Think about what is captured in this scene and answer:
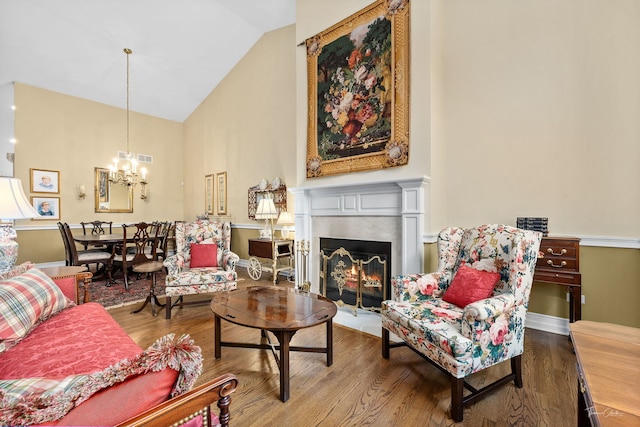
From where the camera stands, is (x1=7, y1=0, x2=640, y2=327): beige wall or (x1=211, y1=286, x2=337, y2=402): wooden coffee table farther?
(x1=7, y1=0, x2=640, y2=327): beige wall

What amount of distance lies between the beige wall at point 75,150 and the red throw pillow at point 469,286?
717 cm

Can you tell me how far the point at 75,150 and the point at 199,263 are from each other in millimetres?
4813

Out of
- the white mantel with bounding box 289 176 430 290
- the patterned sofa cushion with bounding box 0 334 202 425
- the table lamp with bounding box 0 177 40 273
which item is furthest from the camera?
the white mantel with bounding box 289 176 430 290

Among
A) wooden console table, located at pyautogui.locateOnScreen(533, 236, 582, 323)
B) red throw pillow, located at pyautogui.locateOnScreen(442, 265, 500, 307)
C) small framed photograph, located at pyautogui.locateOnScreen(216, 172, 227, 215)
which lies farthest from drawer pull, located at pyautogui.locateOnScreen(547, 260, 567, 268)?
small framed photograph, located at pyautogui.locateOnScreen(216, 172, 227, 215)

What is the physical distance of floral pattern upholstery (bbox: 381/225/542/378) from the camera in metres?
1.64

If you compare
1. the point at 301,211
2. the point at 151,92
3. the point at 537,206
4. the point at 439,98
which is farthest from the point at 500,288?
the point at 151,92

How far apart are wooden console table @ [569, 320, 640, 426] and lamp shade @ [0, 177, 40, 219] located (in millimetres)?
2768

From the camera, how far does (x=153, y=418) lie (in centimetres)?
69

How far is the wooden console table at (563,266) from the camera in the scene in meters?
2.34

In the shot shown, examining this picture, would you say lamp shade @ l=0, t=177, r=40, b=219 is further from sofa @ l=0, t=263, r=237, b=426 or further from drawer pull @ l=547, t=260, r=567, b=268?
drawer pull @ l=547, t=260, r=567, b=268

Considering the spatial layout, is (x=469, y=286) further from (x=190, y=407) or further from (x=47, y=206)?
(x=47, y=206)

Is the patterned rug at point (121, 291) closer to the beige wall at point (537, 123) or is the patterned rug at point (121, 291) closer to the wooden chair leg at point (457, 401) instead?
the beige wall at point (537, 123)

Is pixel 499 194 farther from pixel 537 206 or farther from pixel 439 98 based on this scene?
pixel 439 98

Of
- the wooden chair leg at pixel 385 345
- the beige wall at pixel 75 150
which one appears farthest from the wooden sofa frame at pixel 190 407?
the beige wall at pixel 75 150
